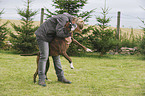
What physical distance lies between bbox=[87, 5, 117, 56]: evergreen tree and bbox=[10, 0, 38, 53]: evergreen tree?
3.79 meters

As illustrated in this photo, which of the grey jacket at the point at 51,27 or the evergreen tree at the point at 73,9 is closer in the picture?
the grey jacket at the point at 51,27

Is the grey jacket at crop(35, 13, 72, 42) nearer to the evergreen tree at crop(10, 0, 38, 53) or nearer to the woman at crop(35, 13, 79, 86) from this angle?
the woman at crop(35, 13, 79, 86)

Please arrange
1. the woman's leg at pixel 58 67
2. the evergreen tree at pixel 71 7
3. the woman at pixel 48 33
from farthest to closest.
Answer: the evergreen tree at pixel 71 7 < the woman's leg at pixel 58 67 < the woman at pixel 48 33

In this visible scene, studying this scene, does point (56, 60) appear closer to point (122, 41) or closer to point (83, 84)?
point (83, 84)

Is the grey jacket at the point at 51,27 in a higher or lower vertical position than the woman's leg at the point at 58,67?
higher

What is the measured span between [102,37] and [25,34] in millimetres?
4976

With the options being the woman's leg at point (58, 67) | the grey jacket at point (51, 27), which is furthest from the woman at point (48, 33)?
the woman's leg at point (58, 67)

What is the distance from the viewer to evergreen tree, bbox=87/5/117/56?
41.2 feet

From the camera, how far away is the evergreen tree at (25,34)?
1266 cm

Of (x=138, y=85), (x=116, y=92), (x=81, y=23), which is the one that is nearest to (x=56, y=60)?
(x=81, y=23)

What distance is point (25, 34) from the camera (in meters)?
12.9

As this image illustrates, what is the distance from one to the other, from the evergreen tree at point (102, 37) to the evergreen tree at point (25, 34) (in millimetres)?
3793

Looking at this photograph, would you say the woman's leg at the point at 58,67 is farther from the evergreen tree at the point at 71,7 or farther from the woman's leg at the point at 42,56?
the evergreen tree at the point at 71,7

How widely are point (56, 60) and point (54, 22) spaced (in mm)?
1097
